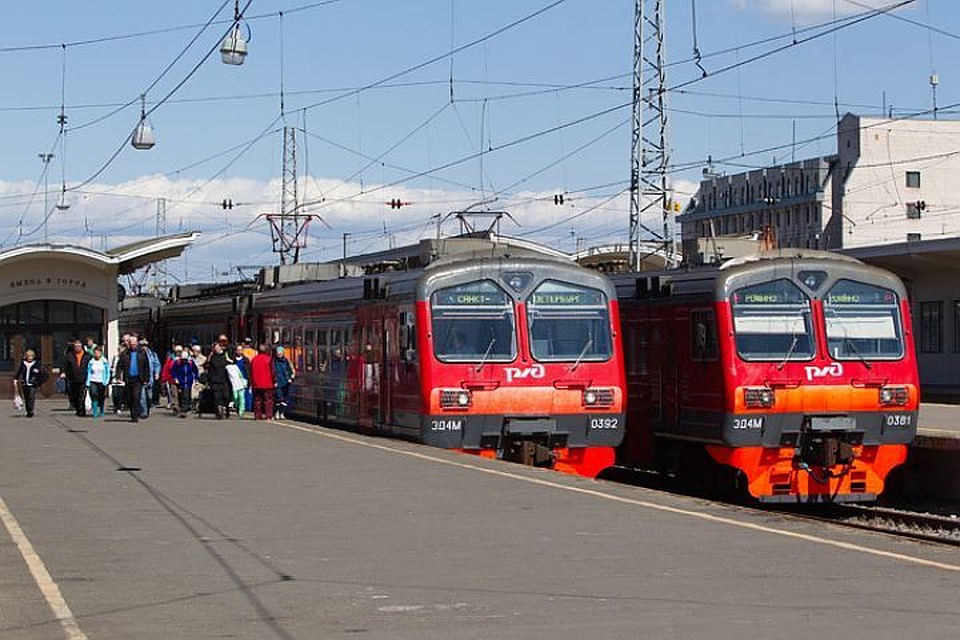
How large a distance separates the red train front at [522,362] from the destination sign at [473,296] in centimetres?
1

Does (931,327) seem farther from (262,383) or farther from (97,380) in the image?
(97,380)

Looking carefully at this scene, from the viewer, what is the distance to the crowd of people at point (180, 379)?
29.4m

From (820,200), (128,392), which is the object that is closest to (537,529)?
(128,392)

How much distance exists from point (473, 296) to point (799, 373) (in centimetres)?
421

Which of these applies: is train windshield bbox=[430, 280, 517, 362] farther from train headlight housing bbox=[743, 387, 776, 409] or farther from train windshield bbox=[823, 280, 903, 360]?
train windshield bbox=[823, 280, 903, 360]

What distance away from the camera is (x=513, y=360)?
21547 mm

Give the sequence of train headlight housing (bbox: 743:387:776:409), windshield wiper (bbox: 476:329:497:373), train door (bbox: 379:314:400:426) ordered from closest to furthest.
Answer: train headlight housing (bbox: 743:387:776:409) → windshield wiper (bbox: 476:329:497:373) → train door (bbox: 379:314:400:426)

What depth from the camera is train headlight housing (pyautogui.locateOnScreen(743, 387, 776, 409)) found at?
67.9ft

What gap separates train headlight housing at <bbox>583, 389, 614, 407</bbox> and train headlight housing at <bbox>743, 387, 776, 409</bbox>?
1949mm

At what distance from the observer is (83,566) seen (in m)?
11.4

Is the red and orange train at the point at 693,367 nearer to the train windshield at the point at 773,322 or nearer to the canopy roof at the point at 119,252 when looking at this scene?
the train windshield at the point at 773,322

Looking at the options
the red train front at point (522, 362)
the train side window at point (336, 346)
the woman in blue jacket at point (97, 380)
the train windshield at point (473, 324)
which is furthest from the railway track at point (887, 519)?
the woman in blue jacket at point (97, 380)

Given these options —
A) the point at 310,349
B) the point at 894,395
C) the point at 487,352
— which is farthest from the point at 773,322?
the point at 310,349

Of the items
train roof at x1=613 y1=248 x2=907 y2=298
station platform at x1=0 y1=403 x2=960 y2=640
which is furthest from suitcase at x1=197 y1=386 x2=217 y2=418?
station platform at x1=0 y1=403 x2=960 y2=640
